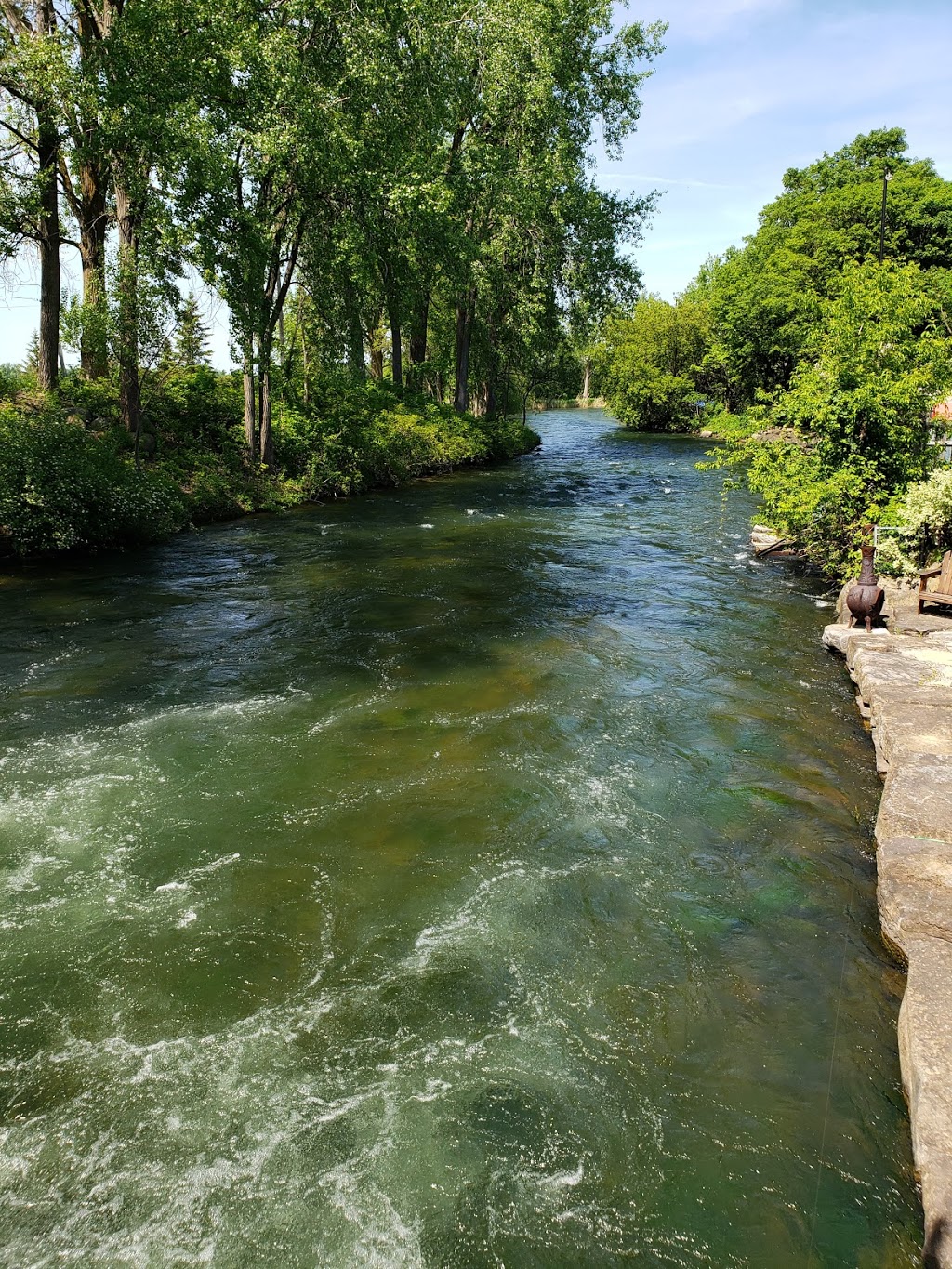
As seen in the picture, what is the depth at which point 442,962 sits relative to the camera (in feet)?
15.1

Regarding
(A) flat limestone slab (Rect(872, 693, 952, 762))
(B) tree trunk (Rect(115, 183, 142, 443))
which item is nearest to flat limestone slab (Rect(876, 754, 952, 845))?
(A) flat limestone slab (Rect(872, 693, 952, 762))

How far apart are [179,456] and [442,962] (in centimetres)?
1720

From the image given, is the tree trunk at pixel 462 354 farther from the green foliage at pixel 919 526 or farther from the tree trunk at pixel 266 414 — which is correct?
the green foliage at pixel 919 526

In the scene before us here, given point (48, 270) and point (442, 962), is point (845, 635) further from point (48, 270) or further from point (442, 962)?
point (48, 270)

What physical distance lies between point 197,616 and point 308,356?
16.2 meters

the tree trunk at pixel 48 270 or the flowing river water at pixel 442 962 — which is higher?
the tree trunk at pixel 48 270

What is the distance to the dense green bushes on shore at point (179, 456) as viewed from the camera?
45.8ft

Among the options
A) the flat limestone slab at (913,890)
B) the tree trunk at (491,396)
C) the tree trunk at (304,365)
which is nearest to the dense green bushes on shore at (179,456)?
the tree trunk at (304,365)

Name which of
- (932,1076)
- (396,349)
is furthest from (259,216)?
(932,1076)

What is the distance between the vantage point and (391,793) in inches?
250

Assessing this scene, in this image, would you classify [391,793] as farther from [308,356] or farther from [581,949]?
[308,356]

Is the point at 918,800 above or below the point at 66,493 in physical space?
below

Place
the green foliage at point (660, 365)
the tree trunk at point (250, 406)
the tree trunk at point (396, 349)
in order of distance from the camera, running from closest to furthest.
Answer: the tree trunk at point (250, 406), the tree trunk at point (396, 349), the green foliage at point (660, 365)

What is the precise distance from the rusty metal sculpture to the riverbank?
0.31m
